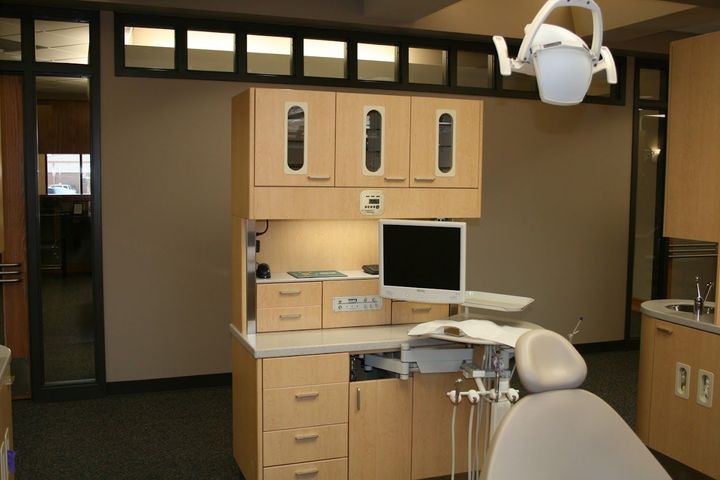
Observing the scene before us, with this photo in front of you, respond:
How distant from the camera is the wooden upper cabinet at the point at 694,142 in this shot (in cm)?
404

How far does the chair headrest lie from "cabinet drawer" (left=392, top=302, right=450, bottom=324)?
1754 millimetres

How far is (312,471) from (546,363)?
1647 millimetres

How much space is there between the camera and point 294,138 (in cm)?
368

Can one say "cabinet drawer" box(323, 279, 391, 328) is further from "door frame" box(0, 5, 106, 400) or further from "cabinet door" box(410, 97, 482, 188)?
"door frame" box(0, 5, 106, 400)

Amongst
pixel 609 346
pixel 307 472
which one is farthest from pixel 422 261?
pixel 609 346

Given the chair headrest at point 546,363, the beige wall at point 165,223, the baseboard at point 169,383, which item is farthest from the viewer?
the baseboard at point 169,383

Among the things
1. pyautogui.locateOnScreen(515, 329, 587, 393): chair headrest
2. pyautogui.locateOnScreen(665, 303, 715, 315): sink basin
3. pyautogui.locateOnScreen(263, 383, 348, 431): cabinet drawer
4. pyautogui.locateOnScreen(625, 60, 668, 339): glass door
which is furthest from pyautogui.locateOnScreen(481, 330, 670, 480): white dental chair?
pyautogui.locateOnScreen(625, 60, 668, 339): glass door

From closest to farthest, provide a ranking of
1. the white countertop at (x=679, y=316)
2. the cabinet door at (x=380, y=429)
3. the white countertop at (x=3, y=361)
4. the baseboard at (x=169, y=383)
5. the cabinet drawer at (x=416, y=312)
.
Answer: the white countertop at (x=3, y=361) → the cabinet door at (x=380, y=429) → the white countertop at (x=679, y=316) → the cabinet drawer at (x=416, y=312) → the baseboard at (x=169, y=383)

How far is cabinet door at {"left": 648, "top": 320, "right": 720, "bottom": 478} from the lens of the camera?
12.8ft

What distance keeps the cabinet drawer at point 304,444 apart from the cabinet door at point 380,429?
0.07 meters

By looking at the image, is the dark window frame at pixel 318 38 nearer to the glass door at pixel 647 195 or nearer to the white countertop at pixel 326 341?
the glass door at pixel 647 195

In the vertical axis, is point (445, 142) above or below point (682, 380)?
above

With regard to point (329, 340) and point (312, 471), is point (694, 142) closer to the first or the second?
point (329, 340)

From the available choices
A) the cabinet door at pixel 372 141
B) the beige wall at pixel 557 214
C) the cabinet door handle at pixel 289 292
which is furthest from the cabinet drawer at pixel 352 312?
the beige wall at pixel 557 214
